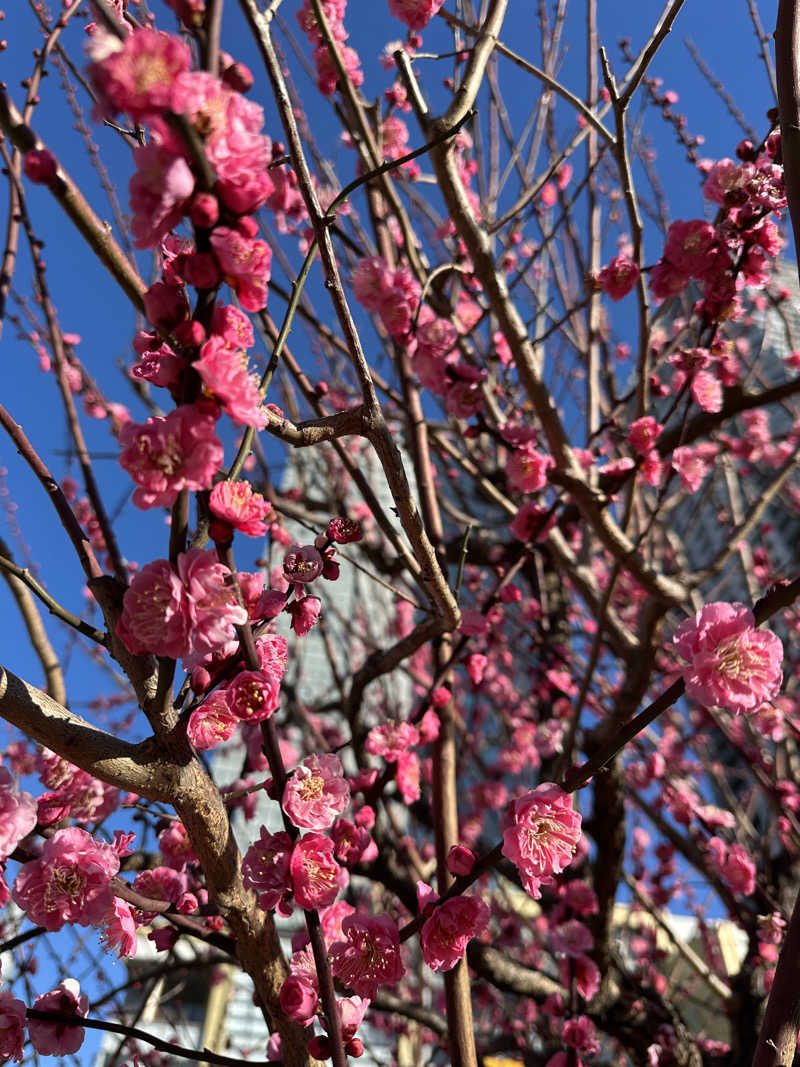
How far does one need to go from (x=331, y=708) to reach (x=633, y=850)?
9.75ft

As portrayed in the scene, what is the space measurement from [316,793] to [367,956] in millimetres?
279

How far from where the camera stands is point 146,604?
83 centimetres

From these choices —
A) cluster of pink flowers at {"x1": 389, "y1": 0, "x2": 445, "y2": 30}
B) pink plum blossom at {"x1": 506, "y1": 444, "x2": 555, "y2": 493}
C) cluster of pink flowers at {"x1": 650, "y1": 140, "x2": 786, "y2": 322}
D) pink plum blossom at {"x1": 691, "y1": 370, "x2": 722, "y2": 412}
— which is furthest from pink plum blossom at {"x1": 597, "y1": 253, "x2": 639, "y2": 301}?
cluster of pink flowers at {"x1": 389, "y1": 0, "x2": 445, "y2": 30}

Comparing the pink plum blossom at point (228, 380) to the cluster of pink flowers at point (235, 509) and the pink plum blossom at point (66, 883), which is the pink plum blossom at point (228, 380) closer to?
the cluster of pink flowers at point (235, 509)

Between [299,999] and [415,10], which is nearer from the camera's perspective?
[299,999]

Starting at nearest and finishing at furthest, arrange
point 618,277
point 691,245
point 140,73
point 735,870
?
point 140,73 → point 691,245 → point 618,277 → point 735,870

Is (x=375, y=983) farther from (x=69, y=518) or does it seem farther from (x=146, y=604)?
(x=69, y=518)

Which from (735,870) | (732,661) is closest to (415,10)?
(732,661)

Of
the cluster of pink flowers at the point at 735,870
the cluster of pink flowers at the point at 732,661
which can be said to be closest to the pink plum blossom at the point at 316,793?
the cluster of pink flowers at the point at 732,661

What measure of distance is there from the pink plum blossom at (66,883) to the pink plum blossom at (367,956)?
37 centimetres

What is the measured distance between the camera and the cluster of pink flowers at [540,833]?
106cm

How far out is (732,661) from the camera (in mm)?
1086

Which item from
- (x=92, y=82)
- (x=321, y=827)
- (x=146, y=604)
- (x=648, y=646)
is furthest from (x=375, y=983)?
(x=648, y=646)

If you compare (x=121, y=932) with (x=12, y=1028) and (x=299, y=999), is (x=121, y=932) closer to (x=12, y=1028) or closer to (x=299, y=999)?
(x=12, y=1028)
